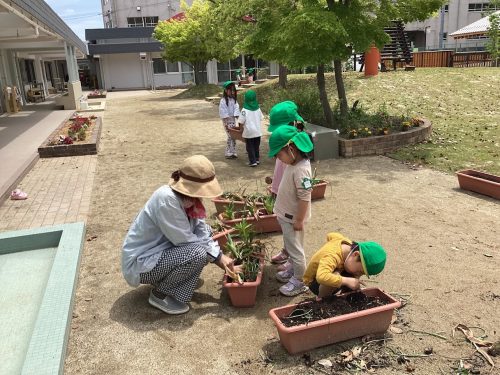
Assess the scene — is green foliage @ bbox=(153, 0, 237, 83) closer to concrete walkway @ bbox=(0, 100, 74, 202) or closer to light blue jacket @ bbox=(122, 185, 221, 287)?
concrete walkway @ bbox=(0, 100, 74, 202)

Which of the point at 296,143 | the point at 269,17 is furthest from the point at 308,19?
the point at 296,143

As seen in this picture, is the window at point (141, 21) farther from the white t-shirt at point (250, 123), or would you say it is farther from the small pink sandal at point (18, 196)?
the small pink sandal at point (18, 196)

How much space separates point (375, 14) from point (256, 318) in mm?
7750

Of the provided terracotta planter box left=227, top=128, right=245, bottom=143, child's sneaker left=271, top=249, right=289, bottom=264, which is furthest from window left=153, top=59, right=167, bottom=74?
child's sneaker left=271, top=249, right=289, bottom=264

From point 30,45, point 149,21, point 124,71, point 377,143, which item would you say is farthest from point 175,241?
point 149,21

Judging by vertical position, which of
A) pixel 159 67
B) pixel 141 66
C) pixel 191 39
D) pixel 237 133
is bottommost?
pixel 237 133

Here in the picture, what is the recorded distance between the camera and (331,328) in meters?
2.93

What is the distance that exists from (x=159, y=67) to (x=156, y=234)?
3772 centimetres

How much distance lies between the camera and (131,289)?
3.90 m

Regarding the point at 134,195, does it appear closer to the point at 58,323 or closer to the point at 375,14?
the point at 58,323

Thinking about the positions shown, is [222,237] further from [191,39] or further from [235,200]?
[191,39]

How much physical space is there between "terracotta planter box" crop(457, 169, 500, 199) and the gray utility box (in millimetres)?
2535

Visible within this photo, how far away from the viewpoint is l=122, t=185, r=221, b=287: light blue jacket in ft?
10.7

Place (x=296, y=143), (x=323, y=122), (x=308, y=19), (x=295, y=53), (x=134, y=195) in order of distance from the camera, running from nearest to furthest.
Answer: (x=296, y=143) → (x=134, y=195) → (x=308, y=19) → (x=295, y=53) → (x=323, y=122)
